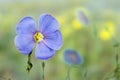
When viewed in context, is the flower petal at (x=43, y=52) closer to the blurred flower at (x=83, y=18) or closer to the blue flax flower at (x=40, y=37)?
the blue flax flower at (x=40, y=37)

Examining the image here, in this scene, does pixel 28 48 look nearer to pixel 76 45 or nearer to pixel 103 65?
pixel 76 45

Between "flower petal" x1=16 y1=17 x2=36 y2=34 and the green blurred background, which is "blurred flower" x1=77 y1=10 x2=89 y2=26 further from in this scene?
"flower petal" x1=16 y1=17 x2=36 y2=34

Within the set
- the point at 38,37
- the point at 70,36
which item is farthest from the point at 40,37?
the point at 70,36

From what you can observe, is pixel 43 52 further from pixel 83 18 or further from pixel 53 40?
pixel 83 18

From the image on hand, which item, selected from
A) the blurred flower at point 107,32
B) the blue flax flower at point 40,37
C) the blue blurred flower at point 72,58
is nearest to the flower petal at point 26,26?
the blue flax flower at point 40,37

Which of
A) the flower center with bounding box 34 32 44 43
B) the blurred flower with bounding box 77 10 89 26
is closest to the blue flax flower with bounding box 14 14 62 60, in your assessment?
the flower center with bounding box 34 32 44 43

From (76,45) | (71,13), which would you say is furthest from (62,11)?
(76,45)
